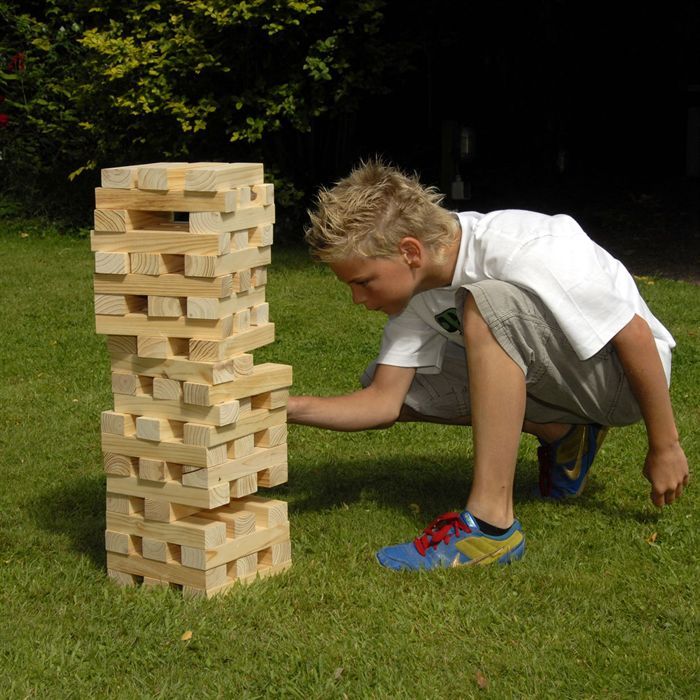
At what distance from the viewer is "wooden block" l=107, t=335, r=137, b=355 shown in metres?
3.07

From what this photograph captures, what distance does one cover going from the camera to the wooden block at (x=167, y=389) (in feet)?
9.89

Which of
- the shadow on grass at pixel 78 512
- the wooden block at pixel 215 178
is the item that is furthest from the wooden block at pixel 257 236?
the shadow on grass at pixel 78 512

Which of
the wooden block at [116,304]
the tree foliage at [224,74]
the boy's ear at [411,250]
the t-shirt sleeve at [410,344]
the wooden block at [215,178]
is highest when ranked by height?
the tree foliage at [224,74]

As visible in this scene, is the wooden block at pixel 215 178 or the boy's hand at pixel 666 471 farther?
the boy's hand at pixel 666 471

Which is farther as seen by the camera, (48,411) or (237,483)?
(48,411)

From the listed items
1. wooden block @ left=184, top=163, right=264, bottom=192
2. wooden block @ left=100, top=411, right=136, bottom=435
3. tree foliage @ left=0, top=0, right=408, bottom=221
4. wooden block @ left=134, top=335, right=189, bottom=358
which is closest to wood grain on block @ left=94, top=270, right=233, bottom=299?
wooden block @ left=134, top=335, right=189, bottom=358

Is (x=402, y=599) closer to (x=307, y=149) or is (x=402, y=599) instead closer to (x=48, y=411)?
(x=48, y=411)

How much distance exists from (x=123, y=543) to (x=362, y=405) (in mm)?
858

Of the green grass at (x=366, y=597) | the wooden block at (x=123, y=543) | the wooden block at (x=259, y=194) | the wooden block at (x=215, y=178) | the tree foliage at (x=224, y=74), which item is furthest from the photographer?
the tree foliage at (x=224, y=74)

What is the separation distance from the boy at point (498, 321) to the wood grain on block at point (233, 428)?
246 millimetres

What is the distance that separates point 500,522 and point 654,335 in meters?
0.82

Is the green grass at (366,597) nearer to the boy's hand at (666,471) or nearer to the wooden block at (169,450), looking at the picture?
the boy's hand at (666,471)

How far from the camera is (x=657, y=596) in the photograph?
311 cm

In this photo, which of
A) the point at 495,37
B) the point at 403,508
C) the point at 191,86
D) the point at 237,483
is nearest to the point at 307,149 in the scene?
the point at 191,86
